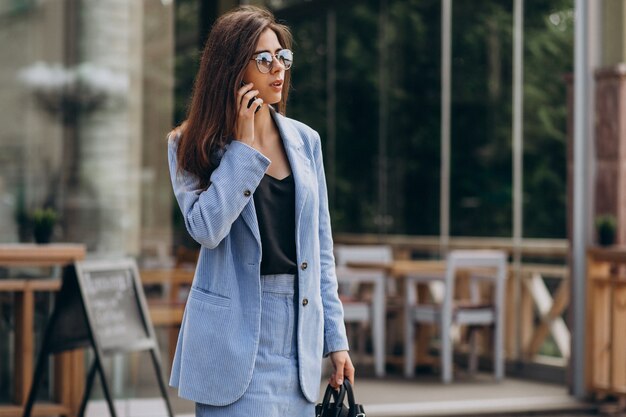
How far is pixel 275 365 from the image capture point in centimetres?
247

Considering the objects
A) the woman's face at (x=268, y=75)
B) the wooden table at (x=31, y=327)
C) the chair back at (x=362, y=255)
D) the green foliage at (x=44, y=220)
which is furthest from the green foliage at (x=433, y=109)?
the woman's face at (x=268, y=75)

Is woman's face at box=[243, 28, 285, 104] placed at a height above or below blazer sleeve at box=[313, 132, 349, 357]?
above

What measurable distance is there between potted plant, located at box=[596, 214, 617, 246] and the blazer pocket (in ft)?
15.6

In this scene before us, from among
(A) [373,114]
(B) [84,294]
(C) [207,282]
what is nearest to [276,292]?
(C) [207,282]

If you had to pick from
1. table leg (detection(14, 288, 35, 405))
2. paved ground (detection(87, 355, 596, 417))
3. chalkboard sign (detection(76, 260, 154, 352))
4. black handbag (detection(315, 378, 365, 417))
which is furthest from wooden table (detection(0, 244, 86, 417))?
black handbag (detection(315, 378, 365, 417))

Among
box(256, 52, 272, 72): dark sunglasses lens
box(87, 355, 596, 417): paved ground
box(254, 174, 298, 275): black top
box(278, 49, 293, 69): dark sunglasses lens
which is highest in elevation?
box(278, 49, 293, 69): dark sunglasses lens

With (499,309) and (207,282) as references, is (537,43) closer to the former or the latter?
(499,309)

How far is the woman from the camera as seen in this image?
2.44 meters

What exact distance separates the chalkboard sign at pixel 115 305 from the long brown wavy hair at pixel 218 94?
229cm

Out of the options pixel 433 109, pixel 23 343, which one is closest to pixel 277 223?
pixel 23 343

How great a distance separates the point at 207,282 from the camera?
2506mm

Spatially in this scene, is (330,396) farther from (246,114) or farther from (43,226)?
(43,226)

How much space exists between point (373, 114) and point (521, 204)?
233 centimetres

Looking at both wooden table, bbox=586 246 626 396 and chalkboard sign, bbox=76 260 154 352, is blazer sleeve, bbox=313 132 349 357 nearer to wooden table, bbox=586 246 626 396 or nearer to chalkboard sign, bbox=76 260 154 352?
chalkboard sign, bbox=76 260 154 352
